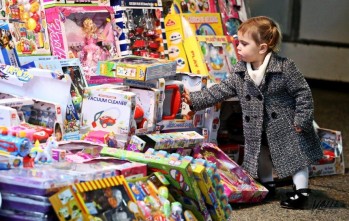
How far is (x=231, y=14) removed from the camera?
6.14 metres

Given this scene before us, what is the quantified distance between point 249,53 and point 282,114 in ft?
1.32

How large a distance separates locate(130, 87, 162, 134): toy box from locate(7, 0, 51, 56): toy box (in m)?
0.61

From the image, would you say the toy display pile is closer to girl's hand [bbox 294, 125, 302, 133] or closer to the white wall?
girl's hand [bbox 294, 125, 302, 133]

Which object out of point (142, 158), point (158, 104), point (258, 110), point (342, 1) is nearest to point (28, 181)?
point (142, 158)

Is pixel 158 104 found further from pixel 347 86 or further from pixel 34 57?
pixel 347 86

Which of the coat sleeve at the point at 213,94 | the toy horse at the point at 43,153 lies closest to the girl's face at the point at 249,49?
the coat sleeve at the point at 213,94

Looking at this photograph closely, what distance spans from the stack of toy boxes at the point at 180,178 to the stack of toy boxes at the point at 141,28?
1.61 m

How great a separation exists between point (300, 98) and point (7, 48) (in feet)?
5.44

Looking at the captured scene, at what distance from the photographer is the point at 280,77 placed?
479 centimetres

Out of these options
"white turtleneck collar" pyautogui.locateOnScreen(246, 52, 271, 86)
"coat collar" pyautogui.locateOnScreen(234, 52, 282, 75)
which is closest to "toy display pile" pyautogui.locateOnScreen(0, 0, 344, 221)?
"coat collar" pyautogui.locateOnScreen(234, 52, 282, 75)

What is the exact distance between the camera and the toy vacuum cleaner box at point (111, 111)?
14.3ft

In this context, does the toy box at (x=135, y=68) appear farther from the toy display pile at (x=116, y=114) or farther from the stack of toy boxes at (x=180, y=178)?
the stack of toy boxes at (x=180, y=178)

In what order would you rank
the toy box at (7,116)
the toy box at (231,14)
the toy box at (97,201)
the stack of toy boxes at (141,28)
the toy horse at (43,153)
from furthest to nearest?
the toy box at (231,14)
the stack of toy boxes at (141,28)
the toy box at (7,116)
the toy horse at (43,153)
the toy box at (97,201)

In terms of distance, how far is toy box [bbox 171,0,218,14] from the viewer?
5820 millimetres
